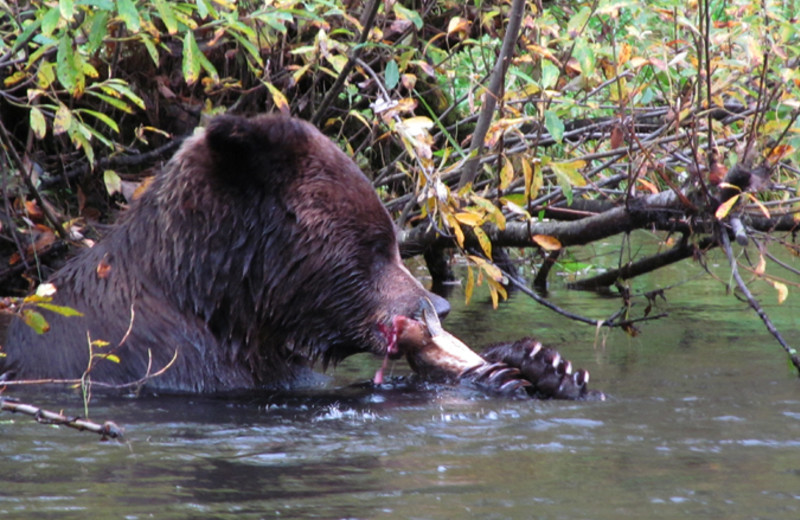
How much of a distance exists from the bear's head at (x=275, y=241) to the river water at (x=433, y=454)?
0.37 metres

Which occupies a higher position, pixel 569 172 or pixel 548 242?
pixel 569 172

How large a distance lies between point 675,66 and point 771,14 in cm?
72

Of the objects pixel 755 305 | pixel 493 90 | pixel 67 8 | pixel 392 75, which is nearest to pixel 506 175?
pixel 493 90

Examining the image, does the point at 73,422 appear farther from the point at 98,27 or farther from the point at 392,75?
the point at 392,75

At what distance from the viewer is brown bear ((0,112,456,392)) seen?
15.8 feet

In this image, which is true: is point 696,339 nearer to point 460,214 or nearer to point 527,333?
point 527,333

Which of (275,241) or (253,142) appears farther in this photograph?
(275,241)

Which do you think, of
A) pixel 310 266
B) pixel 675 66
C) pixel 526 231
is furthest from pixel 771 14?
pixel 310 266

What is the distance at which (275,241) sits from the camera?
193 inches

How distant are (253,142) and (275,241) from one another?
440 millimetres

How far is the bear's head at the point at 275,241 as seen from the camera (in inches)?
190

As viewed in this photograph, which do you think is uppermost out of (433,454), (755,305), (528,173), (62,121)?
(62,121)

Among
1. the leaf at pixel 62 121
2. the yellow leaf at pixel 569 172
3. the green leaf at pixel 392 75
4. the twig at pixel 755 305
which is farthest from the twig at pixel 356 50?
the twig at pixel 755 305

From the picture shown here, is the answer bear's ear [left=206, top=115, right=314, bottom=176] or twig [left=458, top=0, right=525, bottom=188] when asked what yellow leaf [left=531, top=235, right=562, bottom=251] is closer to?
twig [left=458, top=0, right=525, bottom=188]
